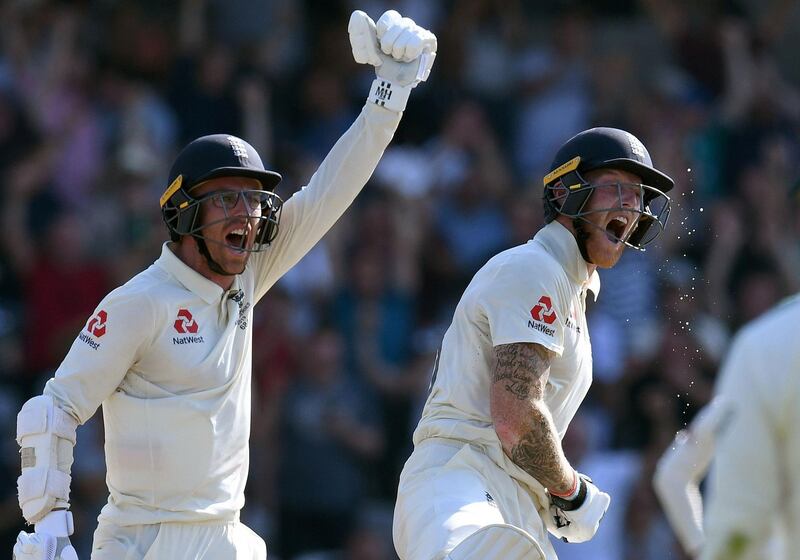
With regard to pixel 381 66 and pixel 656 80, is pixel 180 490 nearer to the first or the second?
pixel 381 66

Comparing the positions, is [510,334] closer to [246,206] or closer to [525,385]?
[525,385]

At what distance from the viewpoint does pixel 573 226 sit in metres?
5.71

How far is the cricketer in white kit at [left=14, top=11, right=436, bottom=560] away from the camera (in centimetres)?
534

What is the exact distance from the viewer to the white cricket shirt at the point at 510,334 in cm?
536

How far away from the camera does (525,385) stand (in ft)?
17.3

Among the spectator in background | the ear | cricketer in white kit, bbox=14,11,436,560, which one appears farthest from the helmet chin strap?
the spectator in background

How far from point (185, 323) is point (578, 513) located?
1.56 metres

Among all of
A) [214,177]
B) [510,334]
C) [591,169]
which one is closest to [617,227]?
[591,169]

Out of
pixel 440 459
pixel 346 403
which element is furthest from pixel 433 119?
pixel 440 459

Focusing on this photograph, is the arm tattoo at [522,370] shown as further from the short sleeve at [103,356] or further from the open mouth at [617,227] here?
the short sleeve at [103,356]

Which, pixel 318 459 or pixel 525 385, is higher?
pixel 525 385

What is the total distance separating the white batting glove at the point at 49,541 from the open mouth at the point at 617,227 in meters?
2.19

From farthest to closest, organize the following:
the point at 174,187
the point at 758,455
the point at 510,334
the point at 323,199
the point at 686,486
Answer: the point at 323,199 → the point at 174,187 → the point at 510,334 → the point at 686,486 → the point at 758,455

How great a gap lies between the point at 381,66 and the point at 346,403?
165 inches
